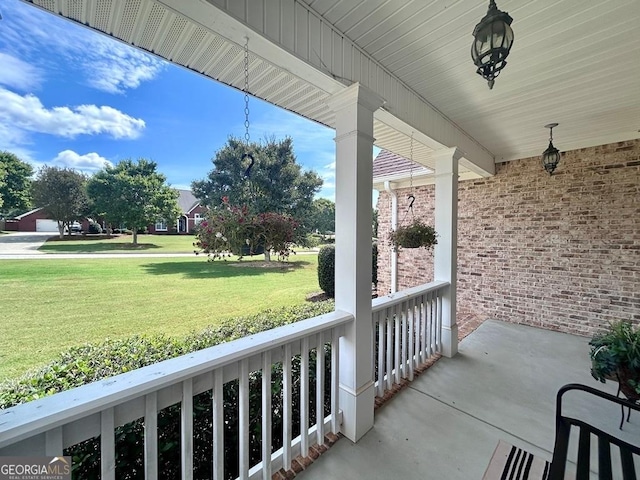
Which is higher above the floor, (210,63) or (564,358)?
(210,63)

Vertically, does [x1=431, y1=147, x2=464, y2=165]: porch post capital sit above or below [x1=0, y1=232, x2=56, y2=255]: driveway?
above

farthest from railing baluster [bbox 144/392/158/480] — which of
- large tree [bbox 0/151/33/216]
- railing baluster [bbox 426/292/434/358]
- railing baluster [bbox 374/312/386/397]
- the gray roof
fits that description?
railing baluster [bbox 426/292/434/358]

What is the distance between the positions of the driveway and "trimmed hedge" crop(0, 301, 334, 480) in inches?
35.5

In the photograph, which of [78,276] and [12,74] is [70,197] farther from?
[78,276]

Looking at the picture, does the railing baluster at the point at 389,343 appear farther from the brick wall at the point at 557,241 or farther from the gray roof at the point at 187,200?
the brick wall at the point at 557,241

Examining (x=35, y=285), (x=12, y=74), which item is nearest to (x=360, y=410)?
(x=12, y=74)

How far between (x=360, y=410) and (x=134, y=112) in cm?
391

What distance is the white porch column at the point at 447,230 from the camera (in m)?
3.30

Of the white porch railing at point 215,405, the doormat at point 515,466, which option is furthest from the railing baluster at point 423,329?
the doormat at point 515,466

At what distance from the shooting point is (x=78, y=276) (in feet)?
12.3

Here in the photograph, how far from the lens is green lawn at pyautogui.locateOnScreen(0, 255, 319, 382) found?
9.35 ft

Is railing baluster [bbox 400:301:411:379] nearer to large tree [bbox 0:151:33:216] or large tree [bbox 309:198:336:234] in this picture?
large tree [bbox 309:198:336:234]

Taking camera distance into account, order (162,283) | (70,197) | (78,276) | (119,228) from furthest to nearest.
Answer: (162,283), (78,276), (119,228), (70,197)

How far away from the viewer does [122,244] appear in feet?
10.1
